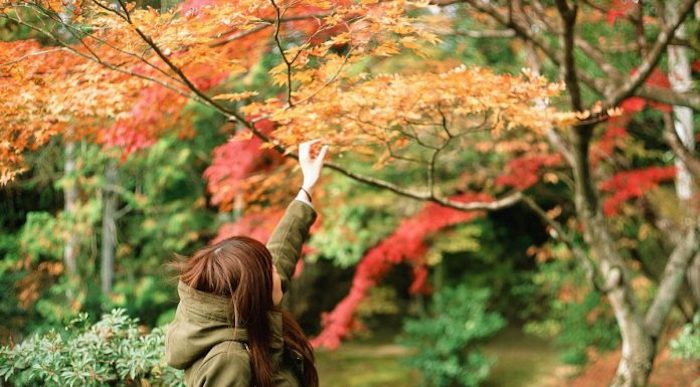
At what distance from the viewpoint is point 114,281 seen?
304 inches

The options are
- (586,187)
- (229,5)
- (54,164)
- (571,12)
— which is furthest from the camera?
(54,164)

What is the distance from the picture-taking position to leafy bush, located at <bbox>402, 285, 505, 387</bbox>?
802cm

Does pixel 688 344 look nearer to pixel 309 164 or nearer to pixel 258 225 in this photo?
pixel 309 164

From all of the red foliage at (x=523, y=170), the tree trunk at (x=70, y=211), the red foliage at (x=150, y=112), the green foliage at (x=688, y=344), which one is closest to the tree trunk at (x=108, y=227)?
the tree trunk at (x=70, y=211)

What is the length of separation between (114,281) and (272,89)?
3.06 metres

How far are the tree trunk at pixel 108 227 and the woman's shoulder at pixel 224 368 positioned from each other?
599 centimetres

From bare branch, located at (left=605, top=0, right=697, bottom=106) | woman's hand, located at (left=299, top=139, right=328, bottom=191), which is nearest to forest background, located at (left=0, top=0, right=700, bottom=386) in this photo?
bare branch, located at (left=605, top=0, right=697, bottom=106)

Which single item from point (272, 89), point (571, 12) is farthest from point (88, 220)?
point (571, 12)

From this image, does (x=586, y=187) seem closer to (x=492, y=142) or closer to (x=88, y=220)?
(x=492, y=142)

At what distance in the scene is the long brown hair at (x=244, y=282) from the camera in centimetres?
181

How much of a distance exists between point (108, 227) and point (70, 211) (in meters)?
0.95

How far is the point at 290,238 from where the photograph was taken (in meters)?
2.55

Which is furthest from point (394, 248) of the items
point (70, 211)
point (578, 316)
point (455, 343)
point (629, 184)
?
point (70, 211)

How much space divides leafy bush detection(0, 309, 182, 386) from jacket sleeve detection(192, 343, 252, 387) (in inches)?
40.5
